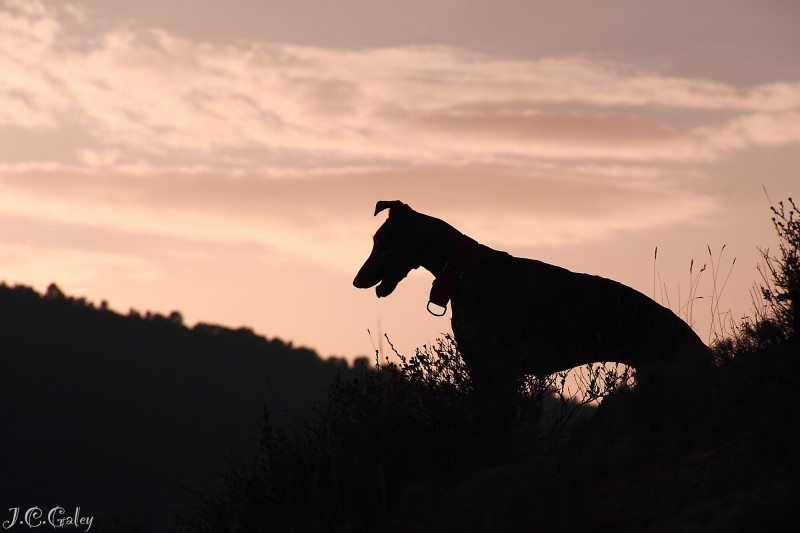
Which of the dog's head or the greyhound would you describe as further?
the dog's head

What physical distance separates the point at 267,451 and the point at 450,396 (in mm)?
1643

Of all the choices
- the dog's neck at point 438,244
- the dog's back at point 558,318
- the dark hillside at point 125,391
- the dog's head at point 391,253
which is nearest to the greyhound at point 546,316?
the dog's back at point 558,318

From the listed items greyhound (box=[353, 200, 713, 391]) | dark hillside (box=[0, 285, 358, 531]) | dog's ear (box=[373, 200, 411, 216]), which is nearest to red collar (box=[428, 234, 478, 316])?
greyhound (box=[353, 200, 713, 391])

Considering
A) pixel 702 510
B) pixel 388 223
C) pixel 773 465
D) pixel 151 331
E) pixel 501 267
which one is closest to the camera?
pixel 702 510

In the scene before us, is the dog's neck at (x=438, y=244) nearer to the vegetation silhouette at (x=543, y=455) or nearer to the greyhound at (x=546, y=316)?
the greyhound at (x=546, y=316)

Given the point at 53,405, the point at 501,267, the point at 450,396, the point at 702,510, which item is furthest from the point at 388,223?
the point at 53,405

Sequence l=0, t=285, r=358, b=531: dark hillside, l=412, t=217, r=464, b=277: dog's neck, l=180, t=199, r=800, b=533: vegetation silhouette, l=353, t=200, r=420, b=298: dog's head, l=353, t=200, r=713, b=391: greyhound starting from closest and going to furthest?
l=180, t=199, r=800, b=533: vegetation silhouette
l=353, t=200, r=713, b=391: greyhound
l=412, t=217, r=464, b=277: dog's neck
l=353, t=200, r=420, b=298: dog's head
l=0, t=285, r=358, b=531: dark hillside

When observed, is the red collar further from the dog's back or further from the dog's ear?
the dog's ear

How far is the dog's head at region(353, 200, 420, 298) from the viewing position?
31.7 ft

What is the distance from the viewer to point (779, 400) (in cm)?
621

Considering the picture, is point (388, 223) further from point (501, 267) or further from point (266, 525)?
point (266, 525)

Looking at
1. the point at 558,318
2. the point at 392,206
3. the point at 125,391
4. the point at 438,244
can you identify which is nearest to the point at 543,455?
the point at 558,318

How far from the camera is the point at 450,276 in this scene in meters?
9.04

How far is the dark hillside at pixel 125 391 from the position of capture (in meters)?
103
